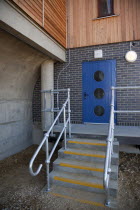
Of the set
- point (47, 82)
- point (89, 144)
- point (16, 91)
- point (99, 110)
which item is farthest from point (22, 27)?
point (99, 110)

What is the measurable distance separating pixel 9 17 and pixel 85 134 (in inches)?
110

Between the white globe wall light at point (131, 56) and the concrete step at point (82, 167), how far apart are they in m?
3.19

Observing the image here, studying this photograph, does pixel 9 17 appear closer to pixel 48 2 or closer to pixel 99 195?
pixel 48 2

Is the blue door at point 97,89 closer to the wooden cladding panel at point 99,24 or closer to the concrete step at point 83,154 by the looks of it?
the wooden cladding panel at point 99,24

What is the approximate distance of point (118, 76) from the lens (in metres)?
4.65

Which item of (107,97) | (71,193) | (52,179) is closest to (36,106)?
(107,97)

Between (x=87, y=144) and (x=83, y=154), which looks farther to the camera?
(x=87, y=144)

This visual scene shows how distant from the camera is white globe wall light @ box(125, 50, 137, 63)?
14.4 ft

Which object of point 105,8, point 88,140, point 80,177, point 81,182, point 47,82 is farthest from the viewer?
point 105,8

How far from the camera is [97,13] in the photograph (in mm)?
4859

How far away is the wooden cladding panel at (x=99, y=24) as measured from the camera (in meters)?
4.49

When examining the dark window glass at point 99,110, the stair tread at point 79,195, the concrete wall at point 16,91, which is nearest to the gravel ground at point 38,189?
the stair tread at point 79,195

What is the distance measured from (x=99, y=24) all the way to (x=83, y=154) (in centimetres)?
412

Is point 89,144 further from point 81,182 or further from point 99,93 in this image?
point 99,93
